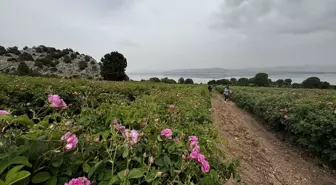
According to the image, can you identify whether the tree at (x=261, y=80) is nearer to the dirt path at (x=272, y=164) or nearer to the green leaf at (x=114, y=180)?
the dirt path at (x=272, y=164)

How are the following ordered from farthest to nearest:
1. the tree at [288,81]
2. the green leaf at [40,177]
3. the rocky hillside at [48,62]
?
1. the tree at [288,81]
2. the rocky hillside at [48,62]
3. the green leaf at [40,177]

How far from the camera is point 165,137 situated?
120cm

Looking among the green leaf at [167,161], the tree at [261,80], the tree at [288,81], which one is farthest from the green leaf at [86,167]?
the tree at [288,81]

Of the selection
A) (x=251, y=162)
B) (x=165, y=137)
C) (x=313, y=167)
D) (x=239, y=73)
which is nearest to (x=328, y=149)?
(x=313, y=167)

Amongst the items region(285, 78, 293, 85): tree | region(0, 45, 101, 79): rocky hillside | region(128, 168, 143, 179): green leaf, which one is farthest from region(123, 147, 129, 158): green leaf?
region(285, 78, 293, 85): tree

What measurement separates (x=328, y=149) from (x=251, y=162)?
1.63 m

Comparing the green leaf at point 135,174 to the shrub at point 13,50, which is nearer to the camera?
the green leaf at point 135,174

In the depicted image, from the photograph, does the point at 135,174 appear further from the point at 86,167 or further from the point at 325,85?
the point at 325,85

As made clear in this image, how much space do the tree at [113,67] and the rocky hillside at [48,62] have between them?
153 cm

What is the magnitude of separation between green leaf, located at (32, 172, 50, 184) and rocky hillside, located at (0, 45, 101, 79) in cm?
2657

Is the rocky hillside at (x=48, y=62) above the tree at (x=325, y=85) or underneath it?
above

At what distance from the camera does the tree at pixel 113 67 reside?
110 ft

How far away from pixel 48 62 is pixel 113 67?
953 cm

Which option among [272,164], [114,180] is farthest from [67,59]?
[114,180]
